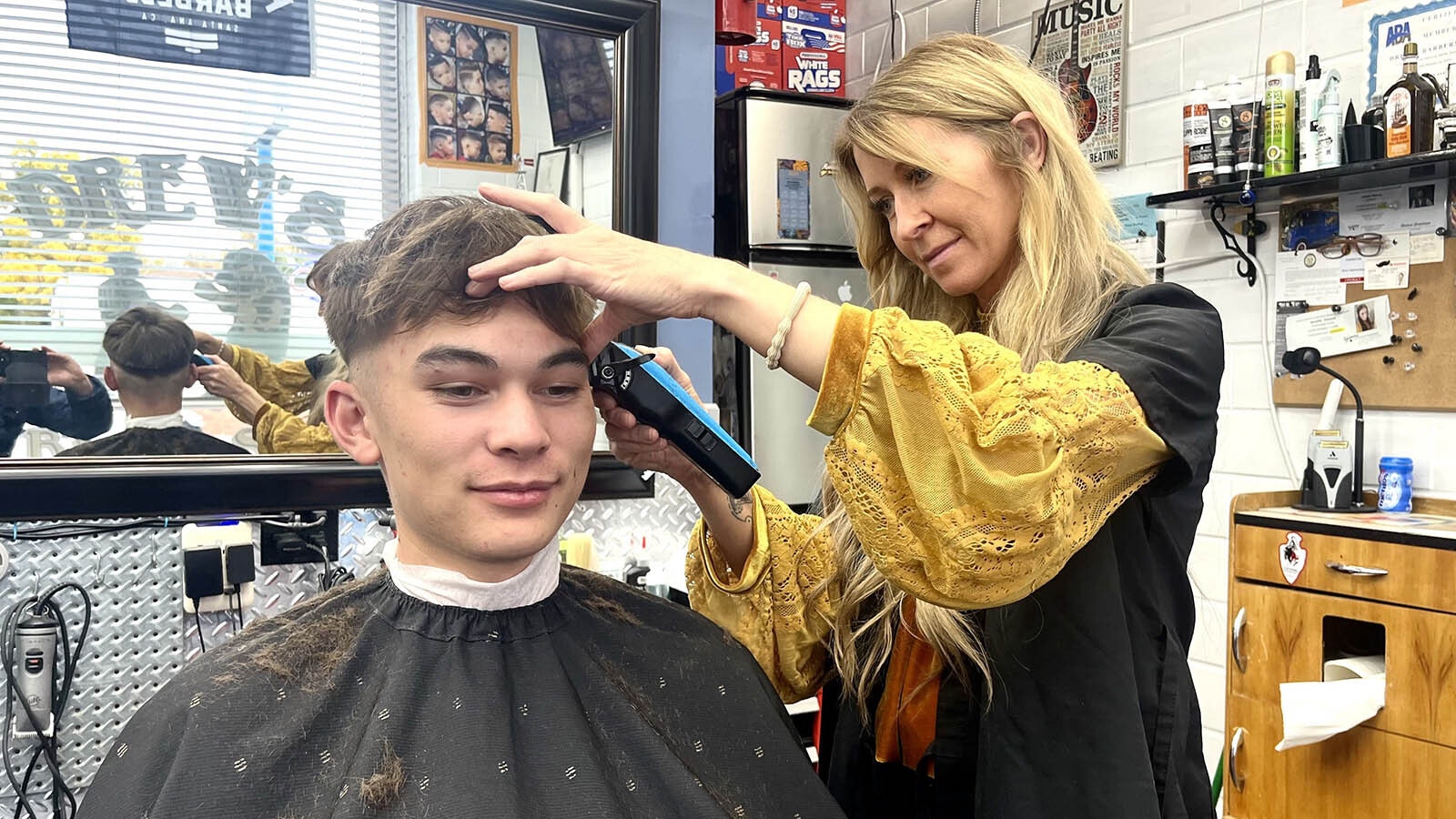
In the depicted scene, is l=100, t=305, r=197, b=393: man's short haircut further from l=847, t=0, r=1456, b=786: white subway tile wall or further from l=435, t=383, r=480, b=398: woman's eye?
l=847, t=0, r=1456, b=786: white subway tile wall

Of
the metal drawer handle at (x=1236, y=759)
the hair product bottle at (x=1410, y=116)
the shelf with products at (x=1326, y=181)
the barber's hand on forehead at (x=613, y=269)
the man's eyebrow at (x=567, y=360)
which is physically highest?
the hair product bottle at (x=1410, y=116)

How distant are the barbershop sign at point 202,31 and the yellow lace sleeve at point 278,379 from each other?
0.52 meters

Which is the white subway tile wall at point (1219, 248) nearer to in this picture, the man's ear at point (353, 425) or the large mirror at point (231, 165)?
the large mirror at point (231, 165)

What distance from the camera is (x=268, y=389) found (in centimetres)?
191

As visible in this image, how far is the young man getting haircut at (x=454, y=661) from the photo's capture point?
1.05 meters

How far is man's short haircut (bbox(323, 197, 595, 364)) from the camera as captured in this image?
1.13m

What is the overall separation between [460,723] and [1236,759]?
223cm

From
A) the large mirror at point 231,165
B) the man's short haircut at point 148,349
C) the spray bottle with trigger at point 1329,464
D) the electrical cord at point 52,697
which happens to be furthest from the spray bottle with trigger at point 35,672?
the spray bottle with trigger at point 1329,464

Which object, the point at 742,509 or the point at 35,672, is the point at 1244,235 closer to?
the point at 742,509

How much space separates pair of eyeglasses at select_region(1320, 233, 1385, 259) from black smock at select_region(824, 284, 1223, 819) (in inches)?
72.7

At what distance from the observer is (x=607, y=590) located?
4.46ft

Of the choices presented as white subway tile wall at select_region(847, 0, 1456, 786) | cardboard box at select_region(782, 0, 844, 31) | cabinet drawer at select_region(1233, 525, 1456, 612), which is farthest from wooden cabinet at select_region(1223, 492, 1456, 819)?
cardboard box at select_region(782, 0, 844, 31)

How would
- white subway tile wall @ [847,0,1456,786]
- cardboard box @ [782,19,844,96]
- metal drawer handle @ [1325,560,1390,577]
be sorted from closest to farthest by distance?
metal drawer handle @ [1325,560,1390,577] < white subway tile wall @ [847,0,1456,786] < cardboard box @ [782,19,844,96]

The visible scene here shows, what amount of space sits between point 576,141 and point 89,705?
1.36m
